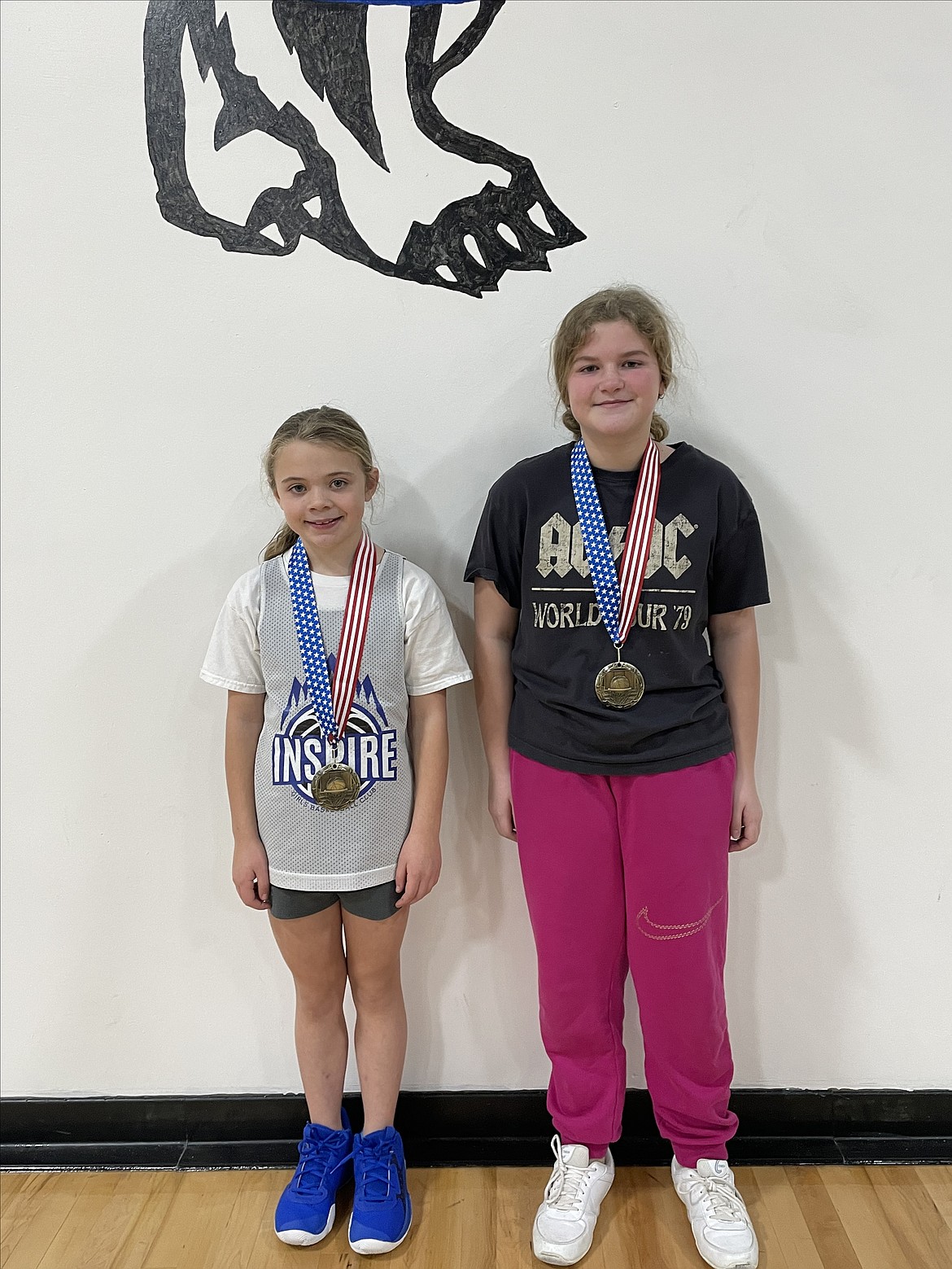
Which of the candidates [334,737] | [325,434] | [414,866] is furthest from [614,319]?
[414,866]

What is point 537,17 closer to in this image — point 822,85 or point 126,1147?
point 822,85

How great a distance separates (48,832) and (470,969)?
87 centimetres

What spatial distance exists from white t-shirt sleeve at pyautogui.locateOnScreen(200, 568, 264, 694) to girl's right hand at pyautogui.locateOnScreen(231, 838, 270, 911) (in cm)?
27

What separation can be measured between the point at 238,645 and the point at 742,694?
872 millimetres

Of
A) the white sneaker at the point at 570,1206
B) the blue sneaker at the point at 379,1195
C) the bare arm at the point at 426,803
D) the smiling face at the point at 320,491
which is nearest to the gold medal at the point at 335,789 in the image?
the bare arm at the point at 426,803

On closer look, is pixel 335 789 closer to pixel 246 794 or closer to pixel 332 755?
pixel 332 755

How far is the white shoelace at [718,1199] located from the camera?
1.54m

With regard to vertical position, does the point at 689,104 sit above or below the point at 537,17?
below

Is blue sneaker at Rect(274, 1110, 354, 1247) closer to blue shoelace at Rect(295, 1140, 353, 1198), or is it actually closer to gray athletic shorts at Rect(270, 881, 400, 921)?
blue shoelace at Rect(295, 1140, 353, 1198)

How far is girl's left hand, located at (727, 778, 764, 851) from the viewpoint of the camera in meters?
1.61

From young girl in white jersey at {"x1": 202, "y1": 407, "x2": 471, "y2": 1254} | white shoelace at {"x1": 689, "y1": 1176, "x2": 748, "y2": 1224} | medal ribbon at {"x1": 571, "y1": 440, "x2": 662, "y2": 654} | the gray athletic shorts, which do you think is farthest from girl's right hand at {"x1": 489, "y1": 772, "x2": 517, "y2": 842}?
white shoelace at {"x1": 689, "y1": 1176, "x2": 748, "y2": 1224}

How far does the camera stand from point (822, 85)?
1.57 meters

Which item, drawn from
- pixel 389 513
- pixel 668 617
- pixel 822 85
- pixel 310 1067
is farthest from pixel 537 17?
pixel 310 1067

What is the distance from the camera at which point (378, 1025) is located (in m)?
1.64
